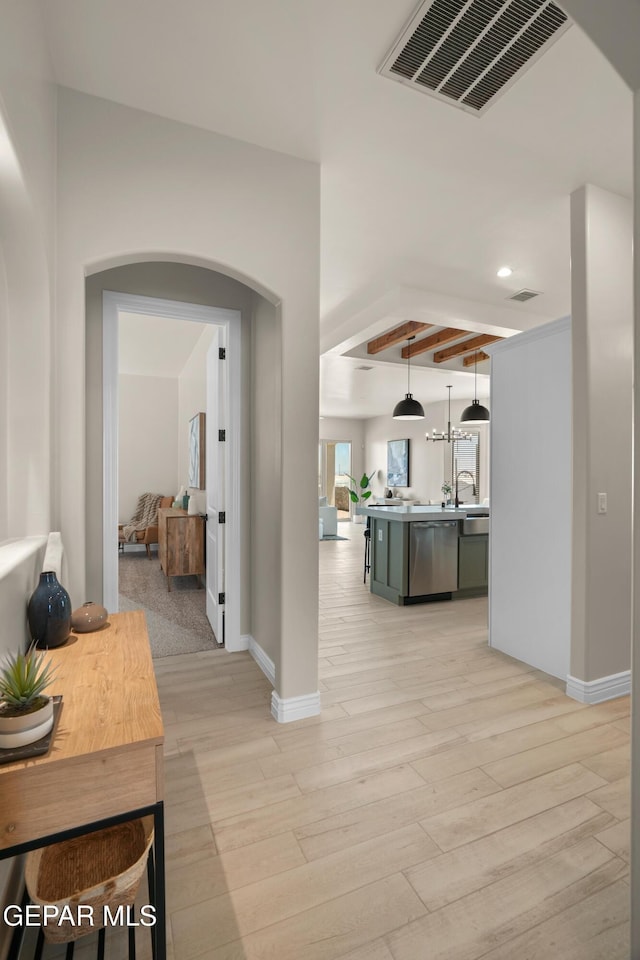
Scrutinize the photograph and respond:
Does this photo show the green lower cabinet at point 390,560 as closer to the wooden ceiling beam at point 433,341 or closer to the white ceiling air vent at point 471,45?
the wooden ceiling beam at point 433,341

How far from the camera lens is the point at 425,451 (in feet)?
36.3

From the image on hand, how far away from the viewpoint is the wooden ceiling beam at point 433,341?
5.62 meters

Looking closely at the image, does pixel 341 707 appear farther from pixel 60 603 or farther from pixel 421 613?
pixel 421 613

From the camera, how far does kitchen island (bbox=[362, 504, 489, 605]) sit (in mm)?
4703

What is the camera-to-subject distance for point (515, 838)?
67.4 inches

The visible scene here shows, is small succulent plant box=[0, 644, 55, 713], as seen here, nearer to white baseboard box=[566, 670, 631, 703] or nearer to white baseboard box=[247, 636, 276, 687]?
white baseboard box=[247, 636, 276, 687]

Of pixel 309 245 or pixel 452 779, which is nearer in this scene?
pixel 452 779

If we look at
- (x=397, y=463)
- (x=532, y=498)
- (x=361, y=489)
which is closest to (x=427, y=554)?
(x=532, y=498)

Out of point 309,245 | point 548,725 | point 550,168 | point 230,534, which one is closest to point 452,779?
point 548,725

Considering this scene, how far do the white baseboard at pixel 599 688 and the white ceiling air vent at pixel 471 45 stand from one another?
9.95 ft

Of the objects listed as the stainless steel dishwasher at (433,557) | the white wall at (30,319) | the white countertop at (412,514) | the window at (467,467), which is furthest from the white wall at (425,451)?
the white wall at (30,319)

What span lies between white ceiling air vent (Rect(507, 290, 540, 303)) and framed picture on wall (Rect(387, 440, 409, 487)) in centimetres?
703

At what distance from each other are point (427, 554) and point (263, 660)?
2.20m

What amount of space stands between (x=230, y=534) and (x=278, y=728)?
1380mm
